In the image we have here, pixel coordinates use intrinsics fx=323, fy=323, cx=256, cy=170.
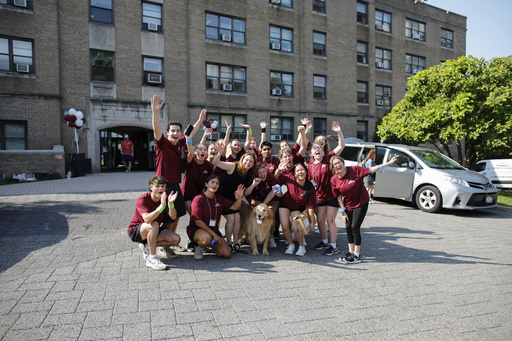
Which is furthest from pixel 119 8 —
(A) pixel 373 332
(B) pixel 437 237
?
(A) pixel 373 332

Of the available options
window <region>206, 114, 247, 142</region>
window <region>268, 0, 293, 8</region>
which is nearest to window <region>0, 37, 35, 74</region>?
window <region>206, 114, 247, 142</region>

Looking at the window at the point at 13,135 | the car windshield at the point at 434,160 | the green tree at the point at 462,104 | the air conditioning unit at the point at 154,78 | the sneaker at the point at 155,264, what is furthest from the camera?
the air conditioning unit at the point at 154,78

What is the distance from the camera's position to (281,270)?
4.54 meters

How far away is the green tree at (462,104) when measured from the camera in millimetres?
11859

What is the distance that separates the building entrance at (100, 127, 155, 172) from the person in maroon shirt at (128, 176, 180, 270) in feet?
51.5

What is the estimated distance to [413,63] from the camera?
2869cm

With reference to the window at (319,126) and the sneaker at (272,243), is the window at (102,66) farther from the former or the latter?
the sneaker at (272,243)

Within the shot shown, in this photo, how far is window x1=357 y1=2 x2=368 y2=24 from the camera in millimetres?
26141

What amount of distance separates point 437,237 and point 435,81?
8.49 meters

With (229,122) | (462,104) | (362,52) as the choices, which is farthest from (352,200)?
(362,52)

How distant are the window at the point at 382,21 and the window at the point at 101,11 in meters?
20.4

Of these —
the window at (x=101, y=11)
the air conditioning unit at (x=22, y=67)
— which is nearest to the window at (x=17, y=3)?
the air conditioning unit at (x=22, y=67)

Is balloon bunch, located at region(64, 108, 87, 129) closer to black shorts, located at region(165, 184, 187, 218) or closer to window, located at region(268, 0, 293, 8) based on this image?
black shorts, located at region(165, 184, 187, 218)

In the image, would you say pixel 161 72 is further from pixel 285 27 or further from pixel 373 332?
pixel 373 332
